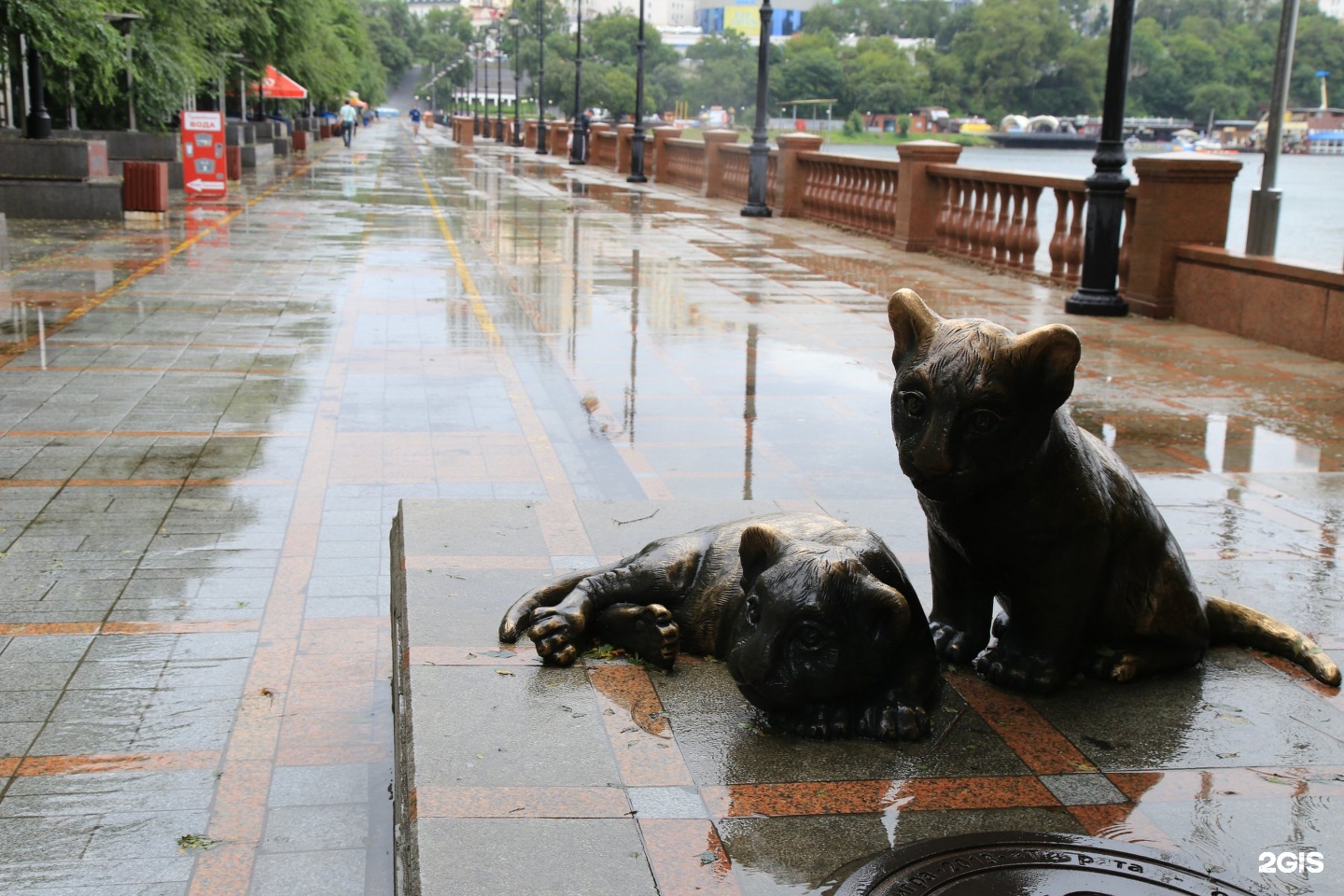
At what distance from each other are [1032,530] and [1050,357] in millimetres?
534

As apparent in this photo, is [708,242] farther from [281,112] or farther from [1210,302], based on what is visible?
[281,112]

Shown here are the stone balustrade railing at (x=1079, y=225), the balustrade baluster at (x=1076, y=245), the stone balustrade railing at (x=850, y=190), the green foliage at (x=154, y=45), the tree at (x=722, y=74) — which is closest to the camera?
the stone balustrade railing at (x=1079, y=225)

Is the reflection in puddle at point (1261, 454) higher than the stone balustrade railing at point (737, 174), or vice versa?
the stone balustrade railing at point (737, 174)

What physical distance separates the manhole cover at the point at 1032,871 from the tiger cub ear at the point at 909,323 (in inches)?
47.5

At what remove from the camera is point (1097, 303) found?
1459 cm

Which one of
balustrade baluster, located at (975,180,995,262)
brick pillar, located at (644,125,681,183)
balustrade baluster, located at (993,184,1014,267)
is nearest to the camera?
balustrade baluster, located at (993,184,1014,267)

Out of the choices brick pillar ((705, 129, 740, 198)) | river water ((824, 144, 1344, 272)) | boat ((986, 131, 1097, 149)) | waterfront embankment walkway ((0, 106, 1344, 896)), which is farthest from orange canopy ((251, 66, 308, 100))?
waterfront embankment walkway ((0, 106, 1344, 896))

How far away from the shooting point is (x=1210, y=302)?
13.8 m

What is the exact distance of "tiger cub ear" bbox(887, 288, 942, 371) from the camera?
3645 mm

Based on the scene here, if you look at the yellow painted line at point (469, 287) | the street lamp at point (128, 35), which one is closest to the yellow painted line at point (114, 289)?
the street lamp at point (128, 35)

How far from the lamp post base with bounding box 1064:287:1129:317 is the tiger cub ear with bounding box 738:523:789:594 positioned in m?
11.7

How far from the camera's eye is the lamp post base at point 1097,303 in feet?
47.9

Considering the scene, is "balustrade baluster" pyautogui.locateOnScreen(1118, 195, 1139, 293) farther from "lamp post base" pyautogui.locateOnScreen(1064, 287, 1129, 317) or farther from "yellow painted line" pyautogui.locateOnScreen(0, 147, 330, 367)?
"yellow painted line" pyautogui.locateOnScreen(0, 147, 330, 367)

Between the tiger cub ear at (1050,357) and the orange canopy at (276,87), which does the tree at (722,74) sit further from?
the tiger cub ear at (1050,357)
